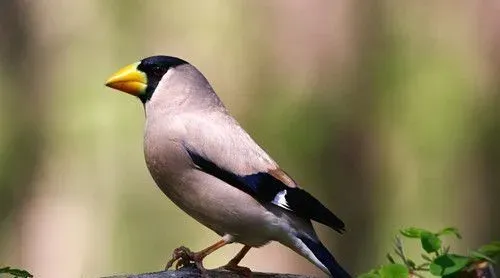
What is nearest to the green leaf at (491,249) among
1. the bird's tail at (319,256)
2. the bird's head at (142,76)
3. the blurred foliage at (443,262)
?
the blurred foliage at (443,262)

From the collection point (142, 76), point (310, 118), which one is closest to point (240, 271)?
point (142, 76)

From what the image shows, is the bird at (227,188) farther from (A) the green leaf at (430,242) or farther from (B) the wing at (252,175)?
(A) the green leaf at (430,242)

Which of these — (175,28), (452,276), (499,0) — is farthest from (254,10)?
(452,276)

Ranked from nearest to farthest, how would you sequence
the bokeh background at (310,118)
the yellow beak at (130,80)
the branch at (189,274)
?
the branch at (189,274) → the yellow beak at (130,80) → the bokeh background at (310,118)

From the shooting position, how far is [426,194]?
427 cm

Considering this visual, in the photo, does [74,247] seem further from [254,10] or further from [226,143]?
[226,143]

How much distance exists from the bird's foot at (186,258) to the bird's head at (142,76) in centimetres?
39

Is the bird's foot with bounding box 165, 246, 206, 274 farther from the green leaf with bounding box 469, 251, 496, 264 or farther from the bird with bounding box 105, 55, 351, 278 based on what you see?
the green leaf with bounding box 469, 251, 496, 264

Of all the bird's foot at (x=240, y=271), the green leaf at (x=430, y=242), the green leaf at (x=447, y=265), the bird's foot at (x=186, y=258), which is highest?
the green leaf at (x=430, y=242)

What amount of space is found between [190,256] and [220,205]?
5.3 inches

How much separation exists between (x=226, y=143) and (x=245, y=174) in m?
0.09

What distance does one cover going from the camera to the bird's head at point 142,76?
2.04 meters

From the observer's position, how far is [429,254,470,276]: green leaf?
148 cm

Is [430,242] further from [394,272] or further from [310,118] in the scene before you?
[310,118]
